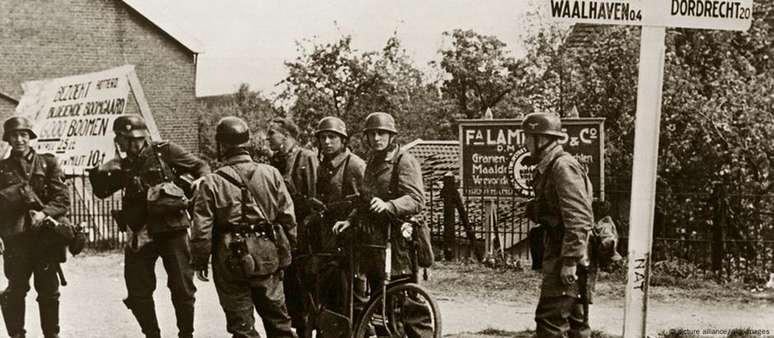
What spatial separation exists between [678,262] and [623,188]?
3.30 feet

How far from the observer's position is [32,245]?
621 cm

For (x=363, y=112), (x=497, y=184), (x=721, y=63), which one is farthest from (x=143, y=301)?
(x=363, y=112)

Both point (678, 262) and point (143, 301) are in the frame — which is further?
→ point (678, 262)

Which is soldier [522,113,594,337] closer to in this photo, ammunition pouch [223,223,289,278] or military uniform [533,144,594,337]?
military uniform [533,144,594,337]

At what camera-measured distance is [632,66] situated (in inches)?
413

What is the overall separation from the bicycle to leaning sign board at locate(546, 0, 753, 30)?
1.74 meters

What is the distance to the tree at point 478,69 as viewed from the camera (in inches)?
380

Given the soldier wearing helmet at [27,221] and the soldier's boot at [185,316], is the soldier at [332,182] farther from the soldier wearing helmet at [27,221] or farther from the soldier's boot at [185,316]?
the soldier wearing helmet at [27,221]

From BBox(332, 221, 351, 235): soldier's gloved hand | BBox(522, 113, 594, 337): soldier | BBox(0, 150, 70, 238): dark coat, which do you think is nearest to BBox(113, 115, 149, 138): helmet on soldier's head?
BBox(0, 150, 70, 238): dark coat

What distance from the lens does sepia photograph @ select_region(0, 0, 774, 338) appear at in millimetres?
5254

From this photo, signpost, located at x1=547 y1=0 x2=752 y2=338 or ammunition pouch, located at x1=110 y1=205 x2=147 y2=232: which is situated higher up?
signpost, located at x1=547 y1=0 x2=752 y2=338

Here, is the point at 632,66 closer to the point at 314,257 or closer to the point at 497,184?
→ the point at 497,184

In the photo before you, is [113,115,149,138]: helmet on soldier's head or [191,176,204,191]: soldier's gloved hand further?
[113,115,149,138]: helmet on soldier's head

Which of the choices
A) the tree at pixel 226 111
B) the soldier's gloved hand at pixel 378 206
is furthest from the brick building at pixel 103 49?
the tree at pixel 226 111
